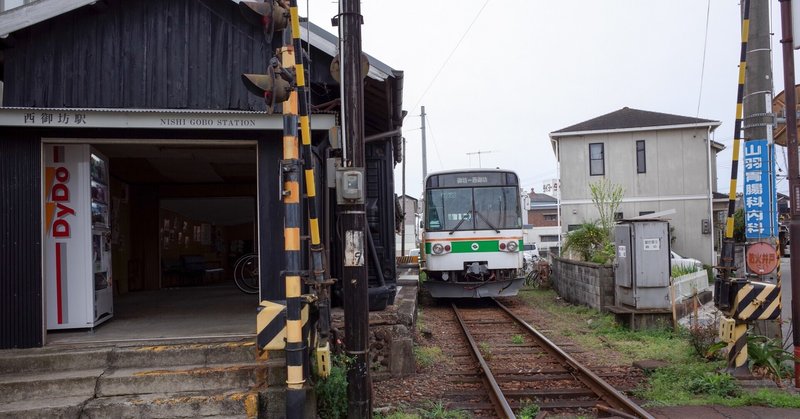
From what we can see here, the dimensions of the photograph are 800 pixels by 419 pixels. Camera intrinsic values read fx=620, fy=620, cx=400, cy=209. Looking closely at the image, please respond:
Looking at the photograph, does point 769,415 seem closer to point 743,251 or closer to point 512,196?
point 743,251

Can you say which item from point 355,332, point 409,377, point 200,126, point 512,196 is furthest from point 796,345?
point 512,196

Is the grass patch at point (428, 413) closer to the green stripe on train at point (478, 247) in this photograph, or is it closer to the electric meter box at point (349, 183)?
the electric meter box at point (349, 183)

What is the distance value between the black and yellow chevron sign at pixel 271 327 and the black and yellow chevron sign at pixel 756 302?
4805mm

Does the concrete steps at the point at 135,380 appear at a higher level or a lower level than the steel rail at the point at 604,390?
higher

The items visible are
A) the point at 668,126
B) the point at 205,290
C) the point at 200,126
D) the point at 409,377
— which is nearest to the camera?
the point at 200,126

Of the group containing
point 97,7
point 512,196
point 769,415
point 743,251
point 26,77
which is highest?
point 97,7

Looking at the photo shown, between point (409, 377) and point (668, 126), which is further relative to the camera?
point (668, 126)

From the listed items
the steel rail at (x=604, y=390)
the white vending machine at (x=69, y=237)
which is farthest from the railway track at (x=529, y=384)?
the white vending machine at (x=69, y=237)

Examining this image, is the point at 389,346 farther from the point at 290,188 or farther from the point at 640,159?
the point at 640,159

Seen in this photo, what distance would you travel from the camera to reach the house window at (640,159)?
26484 millimetres

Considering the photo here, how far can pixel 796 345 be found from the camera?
258 inches

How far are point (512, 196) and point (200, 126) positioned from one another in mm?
8719

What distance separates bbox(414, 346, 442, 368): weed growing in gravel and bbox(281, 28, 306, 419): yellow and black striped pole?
10.4 ft

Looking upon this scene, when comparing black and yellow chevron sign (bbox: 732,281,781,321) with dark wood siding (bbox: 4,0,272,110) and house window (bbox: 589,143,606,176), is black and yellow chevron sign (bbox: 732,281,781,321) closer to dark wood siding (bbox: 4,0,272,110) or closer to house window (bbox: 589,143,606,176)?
dark wood siding (bbox: 4,0,272,110)
